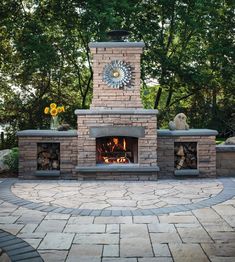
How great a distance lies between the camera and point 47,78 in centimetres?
1391

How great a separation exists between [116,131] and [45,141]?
172 centimetres

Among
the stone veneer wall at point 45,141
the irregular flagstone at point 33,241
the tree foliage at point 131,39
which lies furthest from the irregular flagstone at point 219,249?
the tree foliage at point 131,39

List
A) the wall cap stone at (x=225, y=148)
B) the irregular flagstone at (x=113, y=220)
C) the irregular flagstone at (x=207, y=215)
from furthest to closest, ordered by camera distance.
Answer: the wall cap stone at (x=225, y=148), the irregular flagstone at (x=207, y=215), the irregular flagstone at (x=113, y=220)

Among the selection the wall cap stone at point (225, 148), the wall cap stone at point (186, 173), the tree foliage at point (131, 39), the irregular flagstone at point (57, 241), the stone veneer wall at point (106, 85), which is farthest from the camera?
the tree foliage at point (131, 39)

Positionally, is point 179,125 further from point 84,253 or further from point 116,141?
point 84,253

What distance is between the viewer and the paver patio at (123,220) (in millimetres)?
3580

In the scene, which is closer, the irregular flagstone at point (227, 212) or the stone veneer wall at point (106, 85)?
the irregular flagstone at point (227, 212)

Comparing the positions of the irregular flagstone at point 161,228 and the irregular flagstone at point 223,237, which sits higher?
the irregular flagstone at point 161,228

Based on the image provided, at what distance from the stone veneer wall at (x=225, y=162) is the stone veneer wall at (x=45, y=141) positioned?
3509mm

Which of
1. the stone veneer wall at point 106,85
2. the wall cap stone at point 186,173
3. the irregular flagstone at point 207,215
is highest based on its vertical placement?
the stone veneer wall at point 106,85

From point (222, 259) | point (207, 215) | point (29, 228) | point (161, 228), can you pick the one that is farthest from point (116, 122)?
point (222, 259)

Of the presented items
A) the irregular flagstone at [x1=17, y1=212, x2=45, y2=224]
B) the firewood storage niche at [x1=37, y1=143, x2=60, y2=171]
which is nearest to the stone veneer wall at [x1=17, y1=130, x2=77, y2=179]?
the firewood storage niche at [x1=37, y1=143, x2=60, y2=171]

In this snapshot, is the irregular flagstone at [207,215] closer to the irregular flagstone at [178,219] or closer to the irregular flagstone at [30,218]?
the irregular flagstone at [178,219]

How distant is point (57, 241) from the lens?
12.7ft
